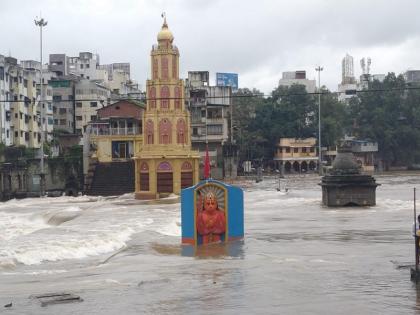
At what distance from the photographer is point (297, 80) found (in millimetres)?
119438

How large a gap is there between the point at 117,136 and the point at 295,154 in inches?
1475

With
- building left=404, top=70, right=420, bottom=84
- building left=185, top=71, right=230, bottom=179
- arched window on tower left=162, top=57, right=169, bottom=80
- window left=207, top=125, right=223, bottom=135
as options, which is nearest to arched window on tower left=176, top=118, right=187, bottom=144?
arched window on tower left=162, top=57, right=169, bottom=80

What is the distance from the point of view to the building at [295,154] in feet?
328

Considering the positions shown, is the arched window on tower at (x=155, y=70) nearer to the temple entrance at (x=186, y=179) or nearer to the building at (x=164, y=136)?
the building at (x=164, y=136)

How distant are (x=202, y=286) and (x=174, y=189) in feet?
142

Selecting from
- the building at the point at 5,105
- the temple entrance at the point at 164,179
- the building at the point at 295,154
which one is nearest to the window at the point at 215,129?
the building at the point at 295,154

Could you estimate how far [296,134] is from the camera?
101250 millimetres

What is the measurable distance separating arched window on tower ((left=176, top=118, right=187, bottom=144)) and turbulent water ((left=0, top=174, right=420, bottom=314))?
28666 millimetres

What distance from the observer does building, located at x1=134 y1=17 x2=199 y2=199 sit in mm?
57062

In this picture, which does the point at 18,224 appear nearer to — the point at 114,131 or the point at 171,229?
the point at 171,229

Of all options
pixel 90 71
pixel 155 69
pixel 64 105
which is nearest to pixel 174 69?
pixel 155 69

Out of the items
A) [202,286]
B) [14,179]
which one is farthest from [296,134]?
[202,286]

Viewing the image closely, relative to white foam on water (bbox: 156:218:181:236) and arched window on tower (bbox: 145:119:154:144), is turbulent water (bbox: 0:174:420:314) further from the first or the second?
arched window on tower (bbox: 145:119:154:144)

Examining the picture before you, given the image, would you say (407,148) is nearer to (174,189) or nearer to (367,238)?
(174,189)
